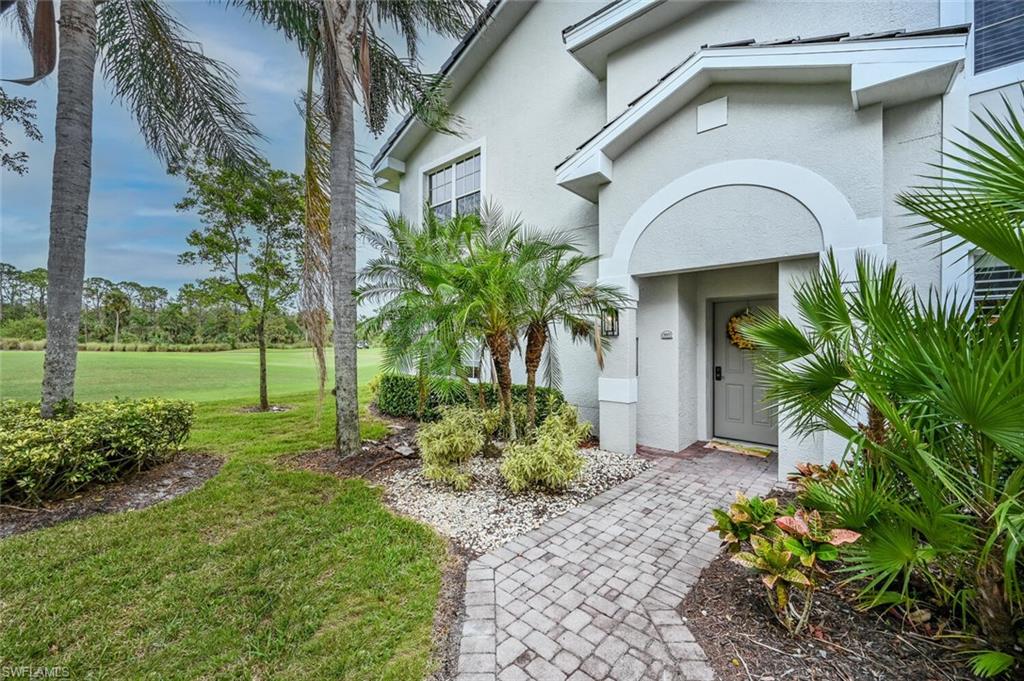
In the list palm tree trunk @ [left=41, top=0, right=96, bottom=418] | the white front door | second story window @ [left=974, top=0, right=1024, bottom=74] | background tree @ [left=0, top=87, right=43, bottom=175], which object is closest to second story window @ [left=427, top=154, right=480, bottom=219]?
palm tree trunk @ [left=41, top=0, right=96, bottom=418]

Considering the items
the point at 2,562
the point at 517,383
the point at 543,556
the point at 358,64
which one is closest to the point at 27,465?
the point at 2,562

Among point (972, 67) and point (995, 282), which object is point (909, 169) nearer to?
point (972, 67)

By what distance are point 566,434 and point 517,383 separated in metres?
4.17

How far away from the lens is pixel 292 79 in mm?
7809

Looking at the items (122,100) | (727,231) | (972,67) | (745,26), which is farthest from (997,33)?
(122,100)

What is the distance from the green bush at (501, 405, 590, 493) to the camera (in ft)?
17.3

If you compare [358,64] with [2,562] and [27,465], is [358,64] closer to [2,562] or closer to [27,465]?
[27,465]

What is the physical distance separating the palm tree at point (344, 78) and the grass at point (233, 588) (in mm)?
1870

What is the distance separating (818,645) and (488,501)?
3.53 meters

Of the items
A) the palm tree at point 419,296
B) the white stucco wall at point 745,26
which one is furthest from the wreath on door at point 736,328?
the palm tree at point 419,296

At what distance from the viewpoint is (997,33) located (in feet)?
16.0

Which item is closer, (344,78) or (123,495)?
(123,495)

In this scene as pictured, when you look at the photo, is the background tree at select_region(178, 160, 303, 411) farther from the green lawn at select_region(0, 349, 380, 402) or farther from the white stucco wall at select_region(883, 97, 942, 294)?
the white stucco wall at select_region(883, 97, 942, 294)

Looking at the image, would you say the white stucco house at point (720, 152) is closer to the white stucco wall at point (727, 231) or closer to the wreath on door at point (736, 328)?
the white stucco wall at point (727, 231)
